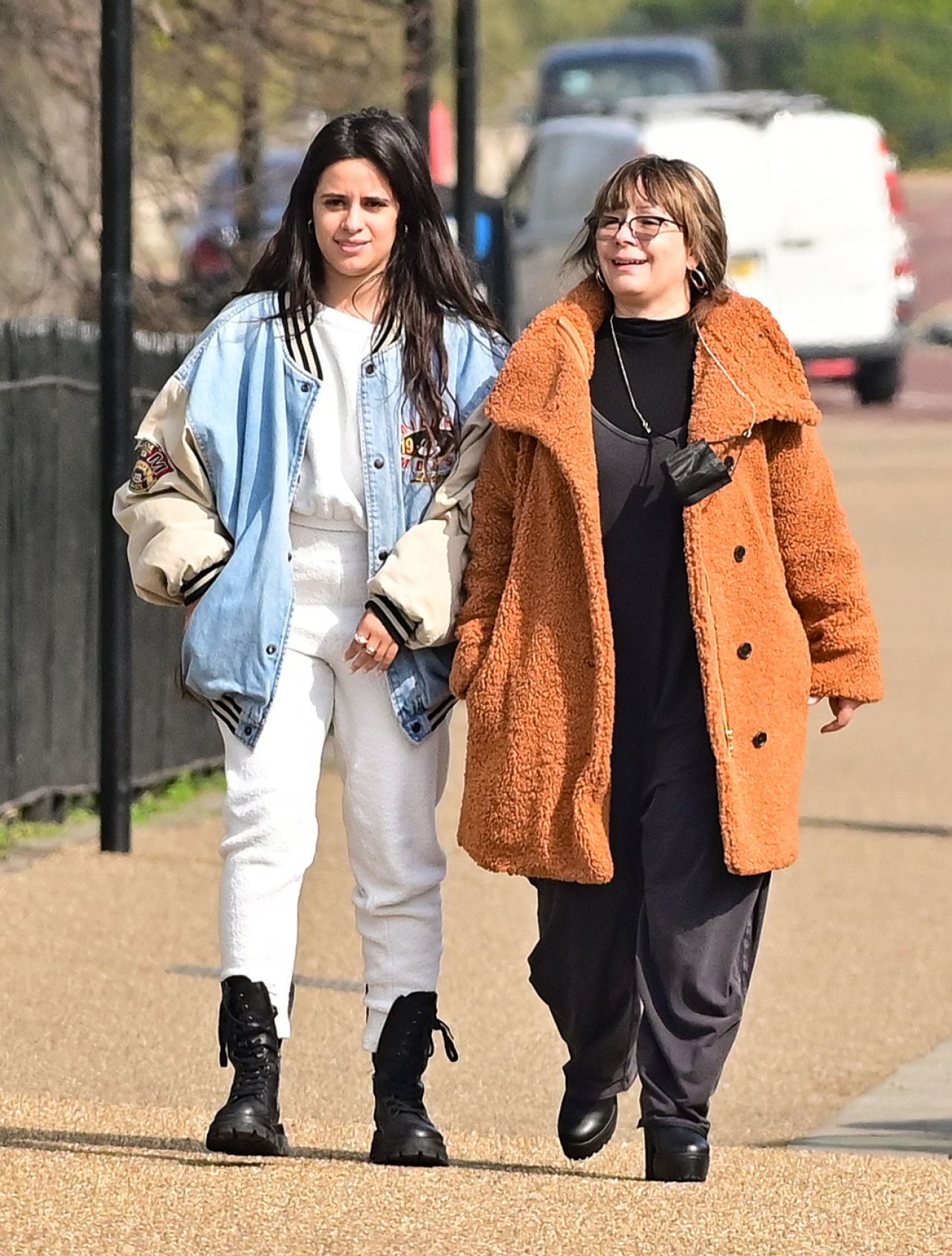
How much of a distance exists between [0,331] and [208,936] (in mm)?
1910

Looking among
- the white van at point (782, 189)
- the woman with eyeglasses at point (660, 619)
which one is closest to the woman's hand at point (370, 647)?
the woman with eyeglasses at point (660, 619)

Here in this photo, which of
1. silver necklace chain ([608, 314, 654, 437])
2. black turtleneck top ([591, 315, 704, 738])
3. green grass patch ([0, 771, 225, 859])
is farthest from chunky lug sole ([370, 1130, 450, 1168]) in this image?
green grass patch ([0, 771, 225, 859])

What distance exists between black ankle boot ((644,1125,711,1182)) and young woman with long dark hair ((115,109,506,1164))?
36 centimetres

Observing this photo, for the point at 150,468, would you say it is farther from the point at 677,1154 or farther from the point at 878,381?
the point at 878,381

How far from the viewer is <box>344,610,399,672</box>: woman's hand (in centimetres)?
430

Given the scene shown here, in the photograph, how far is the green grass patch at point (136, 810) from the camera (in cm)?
783

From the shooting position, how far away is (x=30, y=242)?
10.4 meters

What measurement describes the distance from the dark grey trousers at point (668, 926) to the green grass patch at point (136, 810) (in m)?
3.46

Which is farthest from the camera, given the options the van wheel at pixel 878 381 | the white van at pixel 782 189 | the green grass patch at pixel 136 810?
the van wheel at pixel 878 381

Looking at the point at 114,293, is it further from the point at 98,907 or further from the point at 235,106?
the point at 235,106

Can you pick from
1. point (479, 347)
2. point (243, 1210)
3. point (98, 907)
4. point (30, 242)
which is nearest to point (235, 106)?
point (30, 242)

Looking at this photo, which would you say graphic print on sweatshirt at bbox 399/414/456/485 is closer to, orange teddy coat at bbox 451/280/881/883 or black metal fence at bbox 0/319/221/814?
orange teddy coat at bbox 451/280/881/883

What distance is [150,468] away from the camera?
14.6 ft

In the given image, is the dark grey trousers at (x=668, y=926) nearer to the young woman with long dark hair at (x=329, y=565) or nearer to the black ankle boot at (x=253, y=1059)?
the young woman with long dark hair at (x=329, y=565)
